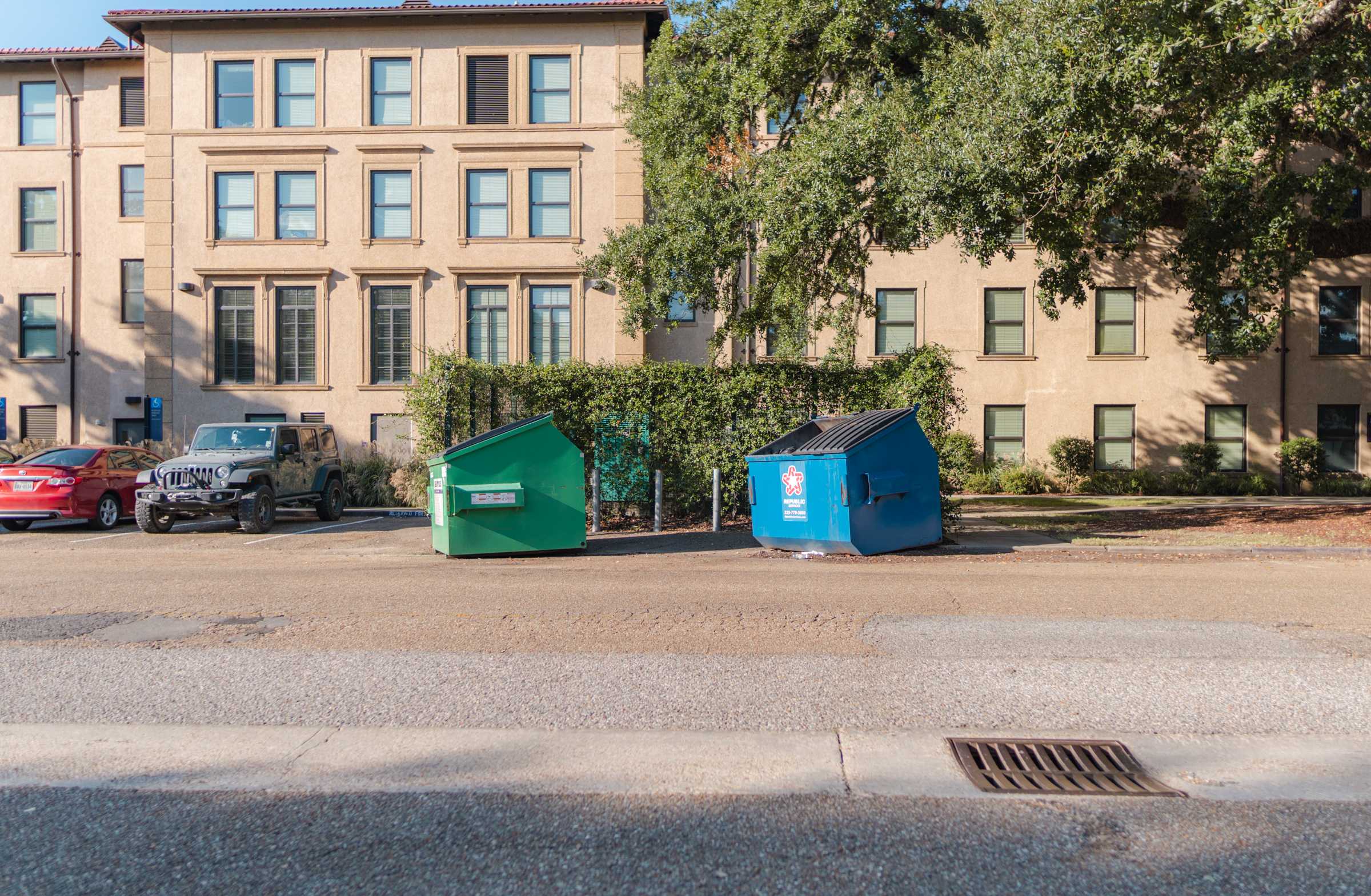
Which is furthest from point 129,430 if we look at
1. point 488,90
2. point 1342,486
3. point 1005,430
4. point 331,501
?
point 1342,486

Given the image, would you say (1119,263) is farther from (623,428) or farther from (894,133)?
(623,428)

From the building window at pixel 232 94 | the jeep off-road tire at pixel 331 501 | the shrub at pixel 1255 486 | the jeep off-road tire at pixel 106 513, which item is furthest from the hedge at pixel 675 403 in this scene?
the building window at pixel 232 94

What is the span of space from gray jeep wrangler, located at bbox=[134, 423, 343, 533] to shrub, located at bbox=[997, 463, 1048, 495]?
16.6m

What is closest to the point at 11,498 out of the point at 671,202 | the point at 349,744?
the point at 671,202

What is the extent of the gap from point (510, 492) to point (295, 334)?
1826cm

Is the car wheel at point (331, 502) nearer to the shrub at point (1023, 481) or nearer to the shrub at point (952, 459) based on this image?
the shrub at point (952, 459)

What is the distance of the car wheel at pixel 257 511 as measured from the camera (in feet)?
49.9

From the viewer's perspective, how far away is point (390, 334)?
89.9ft

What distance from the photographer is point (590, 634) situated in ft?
23.1

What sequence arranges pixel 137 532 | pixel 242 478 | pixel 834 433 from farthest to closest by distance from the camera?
pixel 137 532 < pixel 242 478 < pixel 834 433

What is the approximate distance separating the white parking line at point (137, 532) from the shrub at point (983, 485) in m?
17.4

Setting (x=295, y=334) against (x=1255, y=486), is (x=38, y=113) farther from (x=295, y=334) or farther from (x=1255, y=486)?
(x=1255, y=486)

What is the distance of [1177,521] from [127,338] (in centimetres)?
2858

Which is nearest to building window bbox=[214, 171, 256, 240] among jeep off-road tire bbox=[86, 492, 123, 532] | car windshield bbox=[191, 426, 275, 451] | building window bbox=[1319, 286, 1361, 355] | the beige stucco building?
the beige stucco building
